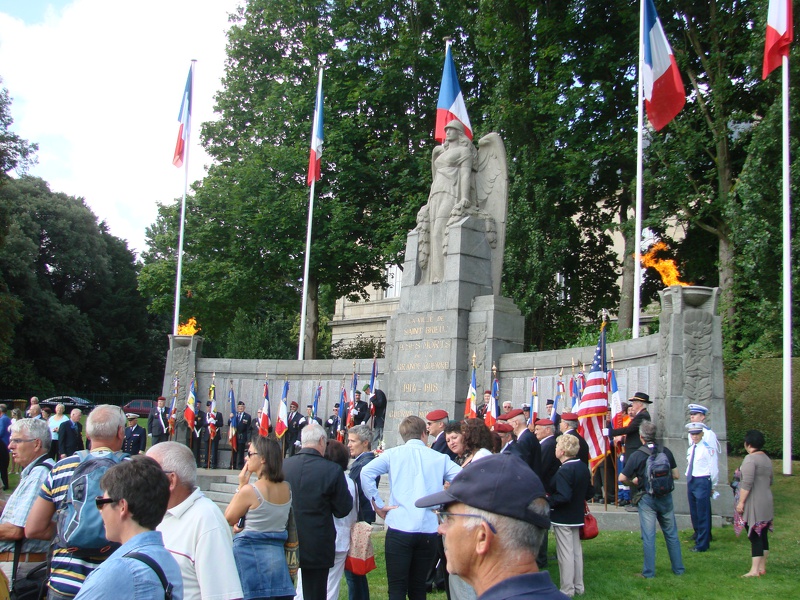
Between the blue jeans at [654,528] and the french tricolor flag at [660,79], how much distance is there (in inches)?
466

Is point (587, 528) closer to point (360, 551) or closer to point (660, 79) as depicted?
point (360, 551)

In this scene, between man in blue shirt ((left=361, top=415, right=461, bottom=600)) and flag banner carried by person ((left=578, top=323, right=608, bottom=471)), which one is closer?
man in blue shirt ((left=361, top=415, right=461, bottom=600))

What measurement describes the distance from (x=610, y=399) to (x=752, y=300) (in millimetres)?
12799

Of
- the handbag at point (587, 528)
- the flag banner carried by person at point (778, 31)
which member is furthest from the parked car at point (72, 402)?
the handbag at point (587, 528)

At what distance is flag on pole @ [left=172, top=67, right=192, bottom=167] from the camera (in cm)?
2636

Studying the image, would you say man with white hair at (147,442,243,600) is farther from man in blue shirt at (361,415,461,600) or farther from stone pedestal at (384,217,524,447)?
stone pedestal at (384,217,524,447)

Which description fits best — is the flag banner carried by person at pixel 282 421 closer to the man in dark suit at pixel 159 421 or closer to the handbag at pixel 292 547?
the man in dark suit at pixel 159 421

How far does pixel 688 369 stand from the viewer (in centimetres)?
1245

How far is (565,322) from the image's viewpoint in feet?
92.1

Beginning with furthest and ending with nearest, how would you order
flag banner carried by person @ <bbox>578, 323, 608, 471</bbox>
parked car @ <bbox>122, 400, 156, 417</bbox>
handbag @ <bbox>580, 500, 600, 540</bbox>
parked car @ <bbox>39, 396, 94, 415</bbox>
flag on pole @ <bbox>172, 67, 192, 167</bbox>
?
parked car @ <bbox>122, 400, 156, 417</bbox> < parked car @ <bbox>39, 396, 94, 415</bbox> < flag on pole @ <bbox>172, 67, 192, 167</bbox> < flag banner carried by person @ <bbox>578, 323, 608, 471</bbox> < handbag @ <bbox>580, 500, 600, 540</bbox>

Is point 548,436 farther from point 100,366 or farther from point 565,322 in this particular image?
point 100,366

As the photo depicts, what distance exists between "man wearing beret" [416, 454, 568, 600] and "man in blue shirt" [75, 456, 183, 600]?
1.31m

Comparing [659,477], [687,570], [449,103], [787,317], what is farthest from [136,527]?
[449,103]

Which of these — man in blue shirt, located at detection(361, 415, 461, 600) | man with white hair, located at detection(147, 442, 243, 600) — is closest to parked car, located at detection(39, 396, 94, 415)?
man in blue shirt, located at detection(361, 415, 461, 600)
